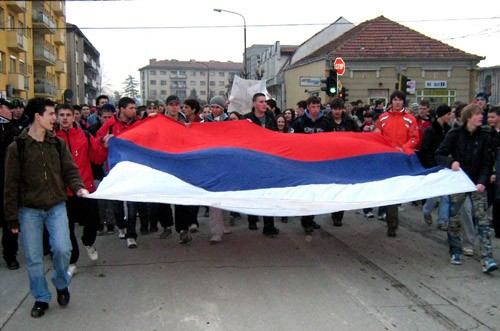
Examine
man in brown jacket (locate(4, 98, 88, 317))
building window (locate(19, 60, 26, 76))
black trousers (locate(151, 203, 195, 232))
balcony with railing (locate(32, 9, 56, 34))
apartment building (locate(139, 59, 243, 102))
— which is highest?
apartment building (locate(139, 59, 243, 102))

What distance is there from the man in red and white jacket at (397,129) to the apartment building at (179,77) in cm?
13879

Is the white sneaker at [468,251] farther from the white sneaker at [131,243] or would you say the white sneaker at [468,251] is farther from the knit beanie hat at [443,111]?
the white sneaker at [131,243]

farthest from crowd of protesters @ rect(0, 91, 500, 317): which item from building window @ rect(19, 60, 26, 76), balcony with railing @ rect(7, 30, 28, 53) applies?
building window @ rect(19, 60, 26, 76)

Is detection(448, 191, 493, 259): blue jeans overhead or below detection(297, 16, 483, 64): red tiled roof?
below

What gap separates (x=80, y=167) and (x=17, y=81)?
32.3 m

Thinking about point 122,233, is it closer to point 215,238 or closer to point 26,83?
point 215,238

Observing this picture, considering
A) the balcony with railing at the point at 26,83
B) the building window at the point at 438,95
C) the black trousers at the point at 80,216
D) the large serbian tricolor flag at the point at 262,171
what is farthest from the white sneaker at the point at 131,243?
the balcony with railing at the point at 26,83

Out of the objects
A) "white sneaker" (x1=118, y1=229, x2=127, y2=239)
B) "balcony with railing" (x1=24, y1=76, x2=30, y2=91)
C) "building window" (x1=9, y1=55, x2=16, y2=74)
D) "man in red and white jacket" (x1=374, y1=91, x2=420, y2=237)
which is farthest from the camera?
"building window" (x1=9, y1=55, x2=16, y2=74)

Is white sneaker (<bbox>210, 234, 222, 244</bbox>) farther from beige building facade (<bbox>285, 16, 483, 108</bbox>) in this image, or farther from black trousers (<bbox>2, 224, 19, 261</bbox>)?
beige building facade (<bbox>285, 16, 483, 108</bbox>)

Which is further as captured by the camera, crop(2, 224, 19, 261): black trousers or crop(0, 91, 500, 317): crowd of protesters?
crop(2, 224, 19, 261): black trousers

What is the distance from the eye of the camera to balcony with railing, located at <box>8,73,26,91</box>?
34.5m

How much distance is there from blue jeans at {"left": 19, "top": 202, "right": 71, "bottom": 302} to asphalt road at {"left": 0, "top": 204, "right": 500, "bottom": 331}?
33cm

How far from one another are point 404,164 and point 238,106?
6641 mm

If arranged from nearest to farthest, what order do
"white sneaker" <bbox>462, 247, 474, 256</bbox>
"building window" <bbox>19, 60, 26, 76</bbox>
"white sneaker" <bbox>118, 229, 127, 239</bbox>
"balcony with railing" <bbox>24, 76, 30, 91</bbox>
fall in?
"white sneaker" <bbox>462, 247, 474, 256</bbox>, "white sneaker" <bbox>118, 229, 127, 239</bbox>, "balcony with railing" <bbox>24, 76, 30, 91</bbox>, "building window" <bbox>19, 60, 26, 76</bbox>
